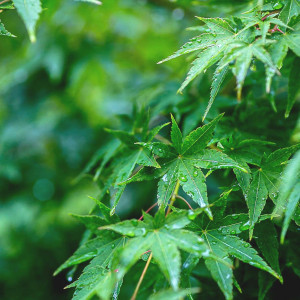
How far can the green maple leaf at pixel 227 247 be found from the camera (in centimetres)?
64

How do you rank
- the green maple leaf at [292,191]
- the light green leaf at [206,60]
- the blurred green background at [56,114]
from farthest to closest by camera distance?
1. the blurred green background at [56,114]
2. the light green leaf at [206,60]
3. the green maple leaf at [292,191]

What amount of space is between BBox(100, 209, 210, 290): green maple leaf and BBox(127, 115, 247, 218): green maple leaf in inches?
2.3

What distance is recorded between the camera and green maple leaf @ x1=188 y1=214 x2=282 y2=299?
64cm

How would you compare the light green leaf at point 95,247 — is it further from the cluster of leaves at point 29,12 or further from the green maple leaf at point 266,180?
the cluster of leaves at point 29,12

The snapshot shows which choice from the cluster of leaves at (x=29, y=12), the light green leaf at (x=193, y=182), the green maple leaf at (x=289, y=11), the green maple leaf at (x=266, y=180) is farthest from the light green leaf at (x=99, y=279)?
the green maple leaf at (x=289, y=11)

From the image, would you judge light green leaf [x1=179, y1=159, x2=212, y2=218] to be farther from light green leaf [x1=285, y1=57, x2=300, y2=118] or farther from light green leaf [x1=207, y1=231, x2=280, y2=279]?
light green leaf [x1=285, y1=57, x2=300, y2=118]

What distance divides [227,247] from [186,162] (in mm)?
214

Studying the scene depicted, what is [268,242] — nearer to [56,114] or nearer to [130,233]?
[130,233]

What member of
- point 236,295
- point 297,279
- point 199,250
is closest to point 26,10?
point 199,250

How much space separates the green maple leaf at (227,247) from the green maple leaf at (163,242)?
0.06 metres

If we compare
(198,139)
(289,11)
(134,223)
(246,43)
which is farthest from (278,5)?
(134,223)

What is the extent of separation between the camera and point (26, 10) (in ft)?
2.14

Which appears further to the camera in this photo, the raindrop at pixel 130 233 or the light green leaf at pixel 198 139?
the light green leaf at pixel 198 139

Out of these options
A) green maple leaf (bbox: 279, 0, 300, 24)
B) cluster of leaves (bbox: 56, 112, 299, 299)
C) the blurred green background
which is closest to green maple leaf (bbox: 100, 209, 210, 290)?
cluster of leaves (bbox: 56, 112, 299, 299)
